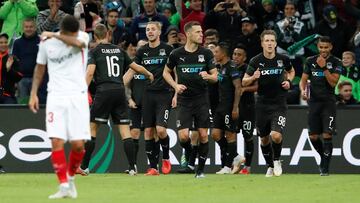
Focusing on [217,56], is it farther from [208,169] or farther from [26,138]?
[26,138]

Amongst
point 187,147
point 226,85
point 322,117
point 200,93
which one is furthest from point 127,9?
point 322,117

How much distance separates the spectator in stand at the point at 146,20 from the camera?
24250mm

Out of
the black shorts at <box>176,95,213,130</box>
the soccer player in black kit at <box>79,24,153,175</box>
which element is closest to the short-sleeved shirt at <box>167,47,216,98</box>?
the black shorts at <box>176,95,213,130</box>

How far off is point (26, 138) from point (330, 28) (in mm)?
7110

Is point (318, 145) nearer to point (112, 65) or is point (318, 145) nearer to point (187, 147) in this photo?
point (187, 147)

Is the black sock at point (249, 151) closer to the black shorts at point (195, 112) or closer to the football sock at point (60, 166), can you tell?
the black shorts at point (195, 112)

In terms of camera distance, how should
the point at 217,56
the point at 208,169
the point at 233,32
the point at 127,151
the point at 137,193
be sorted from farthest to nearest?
1. the point at 233,32
2. the point at 208,169
3. the point at 217,56
4. the point at 127,151
5. the point at 137,193

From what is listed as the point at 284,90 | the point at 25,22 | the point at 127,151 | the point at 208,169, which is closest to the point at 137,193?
the point at 127,151

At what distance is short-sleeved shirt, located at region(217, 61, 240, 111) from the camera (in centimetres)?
2108

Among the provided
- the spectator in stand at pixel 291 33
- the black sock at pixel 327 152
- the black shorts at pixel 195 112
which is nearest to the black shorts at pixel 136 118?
the black shorts at pixel 195 112

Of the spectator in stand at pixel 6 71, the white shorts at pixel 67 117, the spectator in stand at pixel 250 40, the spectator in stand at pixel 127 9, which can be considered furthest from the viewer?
the spectator in stand at pixel 127 9

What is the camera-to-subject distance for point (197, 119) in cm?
1944

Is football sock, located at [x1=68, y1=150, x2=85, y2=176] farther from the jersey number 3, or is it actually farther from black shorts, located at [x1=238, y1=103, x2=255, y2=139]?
black shorts, located at [x1=238, y1=103, x2=255, y2=139]

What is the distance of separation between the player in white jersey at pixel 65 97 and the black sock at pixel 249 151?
746 cm
